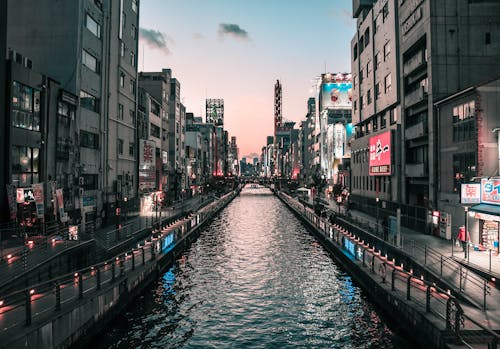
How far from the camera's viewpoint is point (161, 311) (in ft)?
73.7

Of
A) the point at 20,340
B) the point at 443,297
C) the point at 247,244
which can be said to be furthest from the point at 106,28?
the point at 443,297

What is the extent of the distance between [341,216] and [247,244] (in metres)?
15.5

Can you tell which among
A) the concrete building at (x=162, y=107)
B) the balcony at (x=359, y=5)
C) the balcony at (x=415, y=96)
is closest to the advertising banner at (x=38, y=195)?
the balcony at (x=415, y=96)

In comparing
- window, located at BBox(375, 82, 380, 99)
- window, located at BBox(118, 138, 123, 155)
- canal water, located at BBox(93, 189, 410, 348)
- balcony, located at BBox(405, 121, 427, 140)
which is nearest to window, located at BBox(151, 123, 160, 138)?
window, located at BBox(118, 138, 123, 155)

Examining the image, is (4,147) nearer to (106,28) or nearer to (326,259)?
(106,28)

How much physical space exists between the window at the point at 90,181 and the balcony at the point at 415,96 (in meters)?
38.5

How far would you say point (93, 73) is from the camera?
4353 cm

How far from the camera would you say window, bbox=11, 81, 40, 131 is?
29.4m

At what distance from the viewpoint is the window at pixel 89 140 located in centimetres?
4152

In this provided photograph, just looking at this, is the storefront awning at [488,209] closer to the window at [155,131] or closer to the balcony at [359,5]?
the balcony at [359,5]

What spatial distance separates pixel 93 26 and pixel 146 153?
20332 mm

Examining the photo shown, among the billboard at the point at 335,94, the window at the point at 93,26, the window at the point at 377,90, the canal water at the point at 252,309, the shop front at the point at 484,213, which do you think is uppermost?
the billboard at the point at 335,94

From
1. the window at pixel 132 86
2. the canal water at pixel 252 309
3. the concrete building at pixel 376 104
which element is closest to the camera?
the canal water at pixel 252 309

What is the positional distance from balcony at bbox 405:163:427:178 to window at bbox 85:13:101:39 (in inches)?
1579
